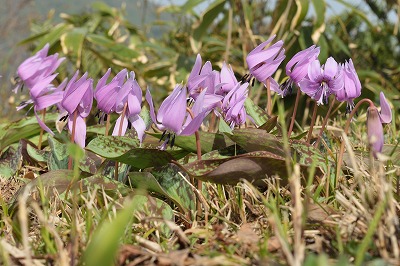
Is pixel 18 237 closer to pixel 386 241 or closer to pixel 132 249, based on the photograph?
pixel 132 249

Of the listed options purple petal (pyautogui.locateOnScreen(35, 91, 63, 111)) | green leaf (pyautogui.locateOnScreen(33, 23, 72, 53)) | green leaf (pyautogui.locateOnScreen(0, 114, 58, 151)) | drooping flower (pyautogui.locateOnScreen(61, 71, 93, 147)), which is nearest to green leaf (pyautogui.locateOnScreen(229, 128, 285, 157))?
drooping flower (pyautogui.locateOnScreen(61, 71, 93, 147))

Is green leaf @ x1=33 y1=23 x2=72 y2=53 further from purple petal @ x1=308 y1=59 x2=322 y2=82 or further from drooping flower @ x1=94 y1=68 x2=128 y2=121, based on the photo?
purple petal @ x1=308 y1=59 x2=322 y2=82

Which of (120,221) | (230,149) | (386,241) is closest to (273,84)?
(230,149)

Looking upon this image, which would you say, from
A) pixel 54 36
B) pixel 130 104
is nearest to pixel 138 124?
pixel 130 104

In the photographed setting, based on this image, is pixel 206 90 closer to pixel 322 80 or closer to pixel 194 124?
pixel 194 124

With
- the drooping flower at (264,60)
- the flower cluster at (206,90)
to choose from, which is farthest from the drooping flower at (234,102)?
the drooping flower at (264,60)

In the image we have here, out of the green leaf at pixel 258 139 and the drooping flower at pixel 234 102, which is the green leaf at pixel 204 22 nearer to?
the drooping flower at pixel 234 102
